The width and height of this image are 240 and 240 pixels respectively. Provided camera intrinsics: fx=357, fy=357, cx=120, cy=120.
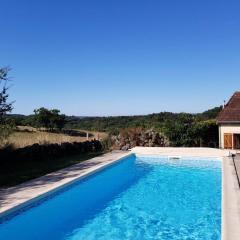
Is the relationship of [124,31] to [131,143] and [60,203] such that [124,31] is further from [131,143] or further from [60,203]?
[60,203]

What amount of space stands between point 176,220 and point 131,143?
45.8 ft

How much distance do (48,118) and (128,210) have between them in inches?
1158

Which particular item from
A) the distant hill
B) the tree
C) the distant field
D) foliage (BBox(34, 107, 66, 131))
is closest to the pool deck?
the distant field

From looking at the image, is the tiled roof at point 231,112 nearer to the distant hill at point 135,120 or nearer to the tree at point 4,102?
the distant hill at point 135,120

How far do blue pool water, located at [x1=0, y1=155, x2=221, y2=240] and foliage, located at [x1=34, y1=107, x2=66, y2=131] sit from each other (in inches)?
939

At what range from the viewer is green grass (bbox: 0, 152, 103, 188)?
11.9 meters

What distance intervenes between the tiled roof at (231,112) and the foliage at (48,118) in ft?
68.8

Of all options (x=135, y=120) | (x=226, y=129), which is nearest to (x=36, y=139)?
(x=226, y=129)

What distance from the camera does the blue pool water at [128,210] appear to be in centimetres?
812

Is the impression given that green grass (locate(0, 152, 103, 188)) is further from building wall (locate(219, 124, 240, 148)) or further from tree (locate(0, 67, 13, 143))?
building wall (locate(219, 124, 240, 148))

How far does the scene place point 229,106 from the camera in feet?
71.9

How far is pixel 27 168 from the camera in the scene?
563 inches

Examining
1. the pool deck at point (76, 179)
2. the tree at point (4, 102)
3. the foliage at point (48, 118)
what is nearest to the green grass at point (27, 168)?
the pool deck at point (76, 179)

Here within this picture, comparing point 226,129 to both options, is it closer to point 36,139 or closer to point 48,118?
point 36,139
